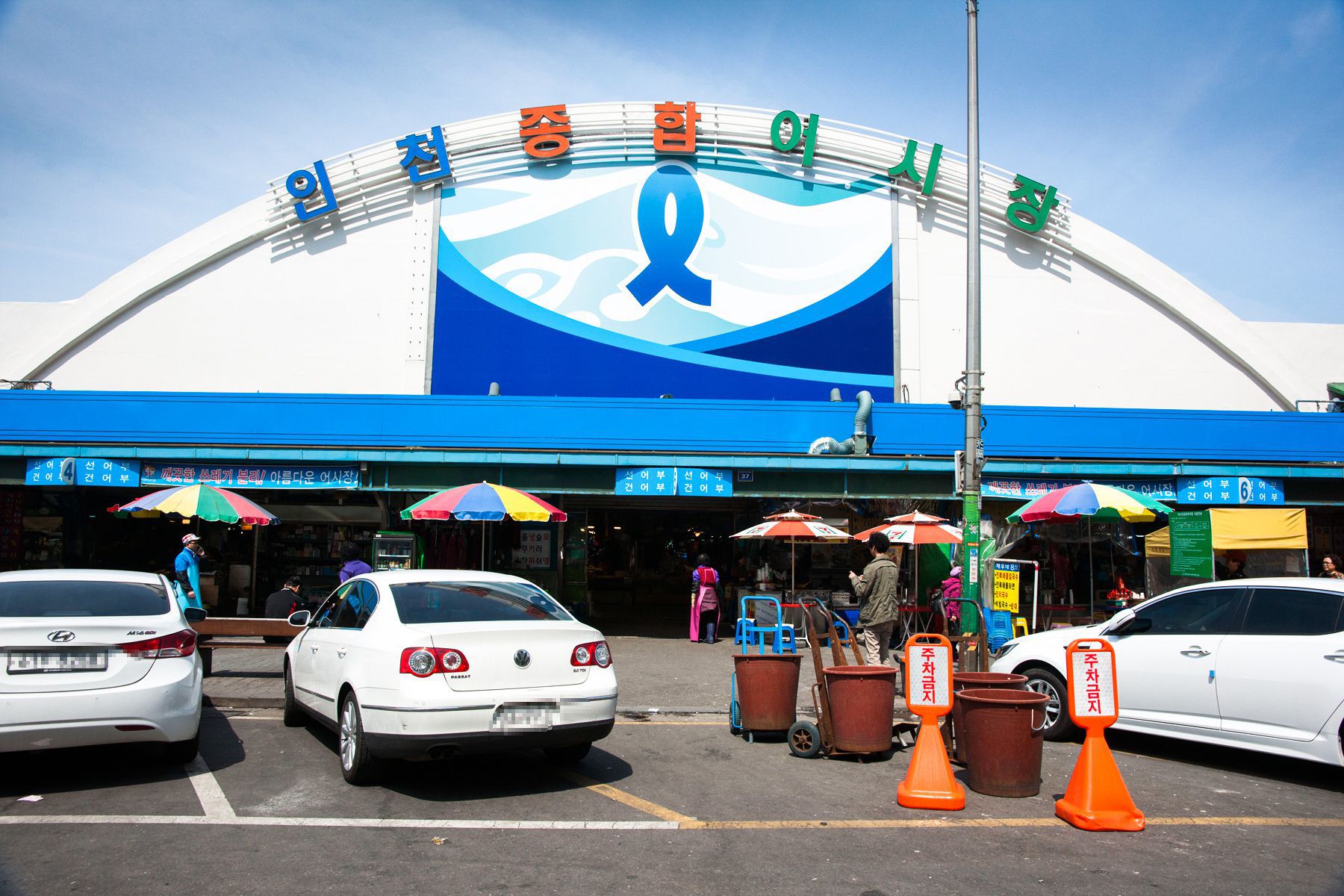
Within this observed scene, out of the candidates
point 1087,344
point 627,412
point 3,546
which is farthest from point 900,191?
point 3,546

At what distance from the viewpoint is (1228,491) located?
17.0m

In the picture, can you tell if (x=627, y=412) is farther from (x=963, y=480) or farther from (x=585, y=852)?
(x=585, y=852)

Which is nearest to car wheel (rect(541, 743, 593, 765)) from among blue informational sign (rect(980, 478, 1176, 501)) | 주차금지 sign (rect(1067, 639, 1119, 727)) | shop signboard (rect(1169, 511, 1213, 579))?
주차금지 sign (rect(1067, 639, 1119, 727))

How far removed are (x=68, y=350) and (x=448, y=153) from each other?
1016 centimetres

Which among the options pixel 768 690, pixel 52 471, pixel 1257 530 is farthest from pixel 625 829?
pixel 52 471

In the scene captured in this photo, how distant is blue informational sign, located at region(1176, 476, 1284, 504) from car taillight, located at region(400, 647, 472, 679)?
15.1 meters

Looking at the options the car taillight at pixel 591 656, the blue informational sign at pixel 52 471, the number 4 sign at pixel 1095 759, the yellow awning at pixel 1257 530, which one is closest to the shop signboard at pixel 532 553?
the blue informational sign at pixel 52 471

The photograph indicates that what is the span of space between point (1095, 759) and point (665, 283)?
17764 millimetres

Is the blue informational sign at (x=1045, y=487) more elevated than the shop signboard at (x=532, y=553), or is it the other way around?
the blue informational sign at (x=1045, y=487)

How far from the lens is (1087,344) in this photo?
23359 mm

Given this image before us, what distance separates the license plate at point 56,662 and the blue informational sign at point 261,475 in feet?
34.1

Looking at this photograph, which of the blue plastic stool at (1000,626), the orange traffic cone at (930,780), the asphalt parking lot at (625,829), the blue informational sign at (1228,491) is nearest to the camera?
the asphalt parking lot at (625,829)

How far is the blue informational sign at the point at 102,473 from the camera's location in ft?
54.1

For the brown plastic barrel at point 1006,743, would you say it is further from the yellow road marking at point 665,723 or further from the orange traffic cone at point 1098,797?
the yellow road marking at point 665,723
